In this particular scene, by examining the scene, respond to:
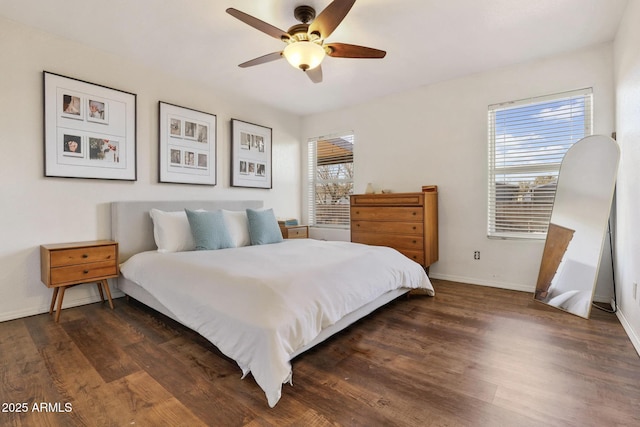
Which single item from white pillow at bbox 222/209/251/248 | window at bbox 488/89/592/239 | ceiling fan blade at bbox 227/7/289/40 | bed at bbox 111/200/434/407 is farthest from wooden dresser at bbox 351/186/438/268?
ceiling fan blade at bbox 227/7/289/40

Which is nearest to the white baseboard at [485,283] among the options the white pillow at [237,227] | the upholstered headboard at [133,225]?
the white pillow at [237,227]

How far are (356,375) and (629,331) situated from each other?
2.12 m

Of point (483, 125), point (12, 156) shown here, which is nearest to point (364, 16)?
point (483, 125)

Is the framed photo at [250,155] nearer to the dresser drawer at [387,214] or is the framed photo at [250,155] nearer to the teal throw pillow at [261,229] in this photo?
the teal throw pillow at [261,229]

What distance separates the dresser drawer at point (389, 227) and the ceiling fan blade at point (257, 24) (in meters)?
2.43

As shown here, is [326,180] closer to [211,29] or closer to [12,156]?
[211,29]

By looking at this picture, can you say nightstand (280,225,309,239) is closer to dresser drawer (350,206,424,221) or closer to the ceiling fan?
dresser drawer (350,206,424,221)

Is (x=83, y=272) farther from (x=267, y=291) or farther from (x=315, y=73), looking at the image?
(x=315, y=73)

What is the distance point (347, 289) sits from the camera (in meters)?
2.19

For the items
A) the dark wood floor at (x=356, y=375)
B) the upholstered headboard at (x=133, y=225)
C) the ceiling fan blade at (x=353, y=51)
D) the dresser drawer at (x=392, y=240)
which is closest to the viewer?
the dark wood floor at (x=356, y=375)

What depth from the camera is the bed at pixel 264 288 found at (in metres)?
1.62

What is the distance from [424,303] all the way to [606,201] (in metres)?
1.84

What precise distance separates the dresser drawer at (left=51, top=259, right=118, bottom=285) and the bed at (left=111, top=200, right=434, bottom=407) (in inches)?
5.1

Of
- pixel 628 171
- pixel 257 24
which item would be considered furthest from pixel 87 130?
pixel 628 171
